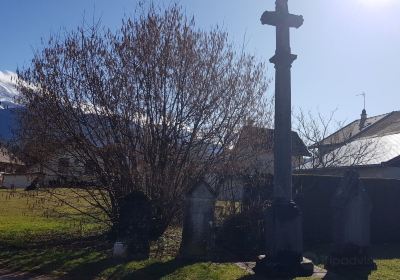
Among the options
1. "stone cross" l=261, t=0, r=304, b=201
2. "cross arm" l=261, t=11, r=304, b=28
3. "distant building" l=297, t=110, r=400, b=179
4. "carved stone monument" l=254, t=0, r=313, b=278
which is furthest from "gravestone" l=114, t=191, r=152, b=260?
"distant building" l=297, t=110, r=400, b=179

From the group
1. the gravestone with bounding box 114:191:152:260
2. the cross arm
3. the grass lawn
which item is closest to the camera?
the grass lawn

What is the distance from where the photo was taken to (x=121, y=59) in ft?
40.4

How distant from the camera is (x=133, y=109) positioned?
40.3 ft

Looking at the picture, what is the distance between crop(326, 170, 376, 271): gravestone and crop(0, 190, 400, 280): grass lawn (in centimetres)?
47

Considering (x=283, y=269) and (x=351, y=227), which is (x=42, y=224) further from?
(x=351, y=227)

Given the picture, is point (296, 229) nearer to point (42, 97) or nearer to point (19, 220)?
point (42, 97)

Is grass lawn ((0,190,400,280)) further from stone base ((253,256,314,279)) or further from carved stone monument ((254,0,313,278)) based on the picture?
carved stone monument ((254,0,313,278))

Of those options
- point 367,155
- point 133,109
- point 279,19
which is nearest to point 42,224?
point 133,109

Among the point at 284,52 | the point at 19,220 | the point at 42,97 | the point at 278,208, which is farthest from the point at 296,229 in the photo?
the point at 19,220

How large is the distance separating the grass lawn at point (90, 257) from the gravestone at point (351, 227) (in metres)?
0.47

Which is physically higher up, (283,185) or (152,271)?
(283,185)

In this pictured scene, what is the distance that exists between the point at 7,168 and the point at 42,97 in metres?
2.97

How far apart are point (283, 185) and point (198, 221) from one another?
7.85ft

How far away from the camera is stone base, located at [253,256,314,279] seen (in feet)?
27.9
